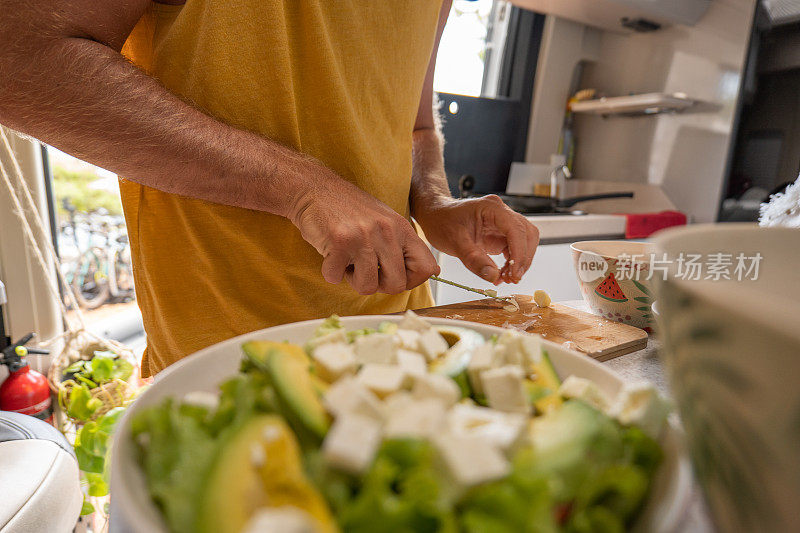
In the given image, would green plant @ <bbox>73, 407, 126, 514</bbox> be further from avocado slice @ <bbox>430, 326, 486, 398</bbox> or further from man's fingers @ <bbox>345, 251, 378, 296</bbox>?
avocado slice @ <bbox>430, 326, 486, 398</bbox>

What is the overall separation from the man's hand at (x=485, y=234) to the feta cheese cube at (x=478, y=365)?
0.50 meters

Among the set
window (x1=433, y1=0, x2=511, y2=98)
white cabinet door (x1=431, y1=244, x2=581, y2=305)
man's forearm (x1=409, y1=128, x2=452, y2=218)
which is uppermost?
window (x1=433, y1=0, x2=511, y2=98)

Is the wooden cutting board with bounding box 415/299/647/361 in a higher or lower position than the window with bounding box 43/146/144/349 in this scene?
higher

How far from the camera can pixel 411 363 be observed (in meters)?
0.31

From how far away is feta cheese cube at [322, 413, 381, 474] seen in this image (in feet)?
0.69

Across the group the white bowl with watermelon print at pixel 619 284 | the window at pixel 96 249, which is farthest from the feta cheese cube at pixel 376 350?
the window at pixel 96 249

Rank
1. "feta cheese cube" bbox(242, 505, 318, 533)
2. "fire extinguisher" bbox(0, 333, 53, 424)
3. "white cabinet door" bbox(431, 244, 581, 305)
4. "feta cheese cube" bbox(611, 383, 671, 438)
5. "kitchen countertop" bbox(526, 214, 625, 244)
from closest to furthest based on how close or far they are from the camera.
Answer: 1. "feta cheese cube" bbox(242, 505, 318, 533)
2. "feta cheese cube" bbox(611, 383, 671, 438)
3. "fire extinguisher" bbox(0, 333, 53, 424)
4. "white cabinet door" bbox(431, 244, 581, 305)
5. "kitchen countertop" bbox(526, 214, 625, 244)

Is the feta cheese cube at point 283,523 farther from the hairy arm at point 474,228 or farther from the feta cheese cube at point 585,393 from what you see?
the hairy arm at point 474,228

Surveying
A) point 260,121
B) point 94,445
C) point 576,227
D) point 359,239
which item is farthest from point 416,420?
point 576,227

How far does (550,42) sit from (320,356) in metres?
2.66

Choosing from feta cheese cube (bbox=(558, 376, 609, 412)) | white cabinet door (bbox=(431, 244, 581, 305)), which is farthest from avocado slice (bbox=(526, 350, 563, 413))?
white cabinet door (bbox=(431, 244, 581, 305))

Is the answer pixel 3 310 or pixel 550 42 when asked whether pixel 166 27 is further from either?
pixel 550 42

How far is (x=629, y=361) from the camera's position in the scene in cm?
62

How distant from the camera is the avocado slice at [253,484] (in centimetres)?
19
